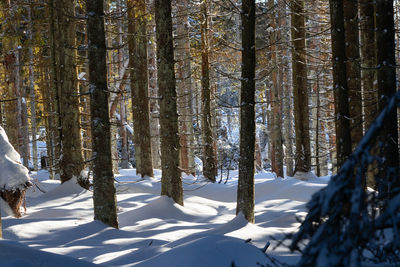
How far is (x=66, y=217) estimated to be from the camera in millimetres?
8242

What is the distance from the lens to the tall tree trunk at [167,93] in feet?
27.2

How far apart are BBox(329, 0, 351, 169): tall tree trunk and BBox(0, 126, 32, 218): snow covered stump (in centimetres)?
645

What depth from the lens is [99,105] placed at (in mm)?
6715

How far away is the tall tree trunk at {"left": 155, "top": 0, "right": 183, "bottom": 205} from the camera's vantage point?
830 cm

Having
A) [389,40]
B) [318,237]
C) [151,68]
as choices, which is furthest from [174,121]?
[151,68]

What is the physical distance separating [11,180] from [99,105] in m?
2.87

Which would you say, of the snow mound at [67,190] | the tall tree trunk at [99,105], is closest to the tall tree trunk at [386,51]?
the tall tree trunk at [99,105]

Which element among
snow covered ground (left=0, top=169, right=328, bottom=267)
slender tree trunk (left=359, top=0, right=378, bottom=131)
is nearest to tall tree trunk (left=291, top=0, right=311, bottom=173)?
snow covered ground (left=0, top=169, right=328, bottom=267)

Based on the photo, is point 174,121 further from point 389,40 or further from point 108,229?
point 389,40

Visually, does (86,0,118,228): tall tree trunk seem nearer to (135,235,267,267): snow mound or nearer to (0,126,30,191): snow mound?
(0,126,30,191): snow mound

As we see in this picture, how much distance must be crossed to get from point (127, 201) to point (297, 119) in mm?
6348

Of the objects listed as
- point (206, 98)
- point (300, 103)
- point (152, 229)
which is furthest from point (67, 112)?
point (300, 103)

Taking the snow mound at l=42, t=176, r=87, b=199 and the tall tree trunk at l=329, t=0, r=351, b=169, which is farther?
the snow mound at l=42, t=176, r=87, b=199

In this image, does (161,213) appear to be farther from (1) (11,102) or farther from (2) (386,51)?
(1) (11,102)
